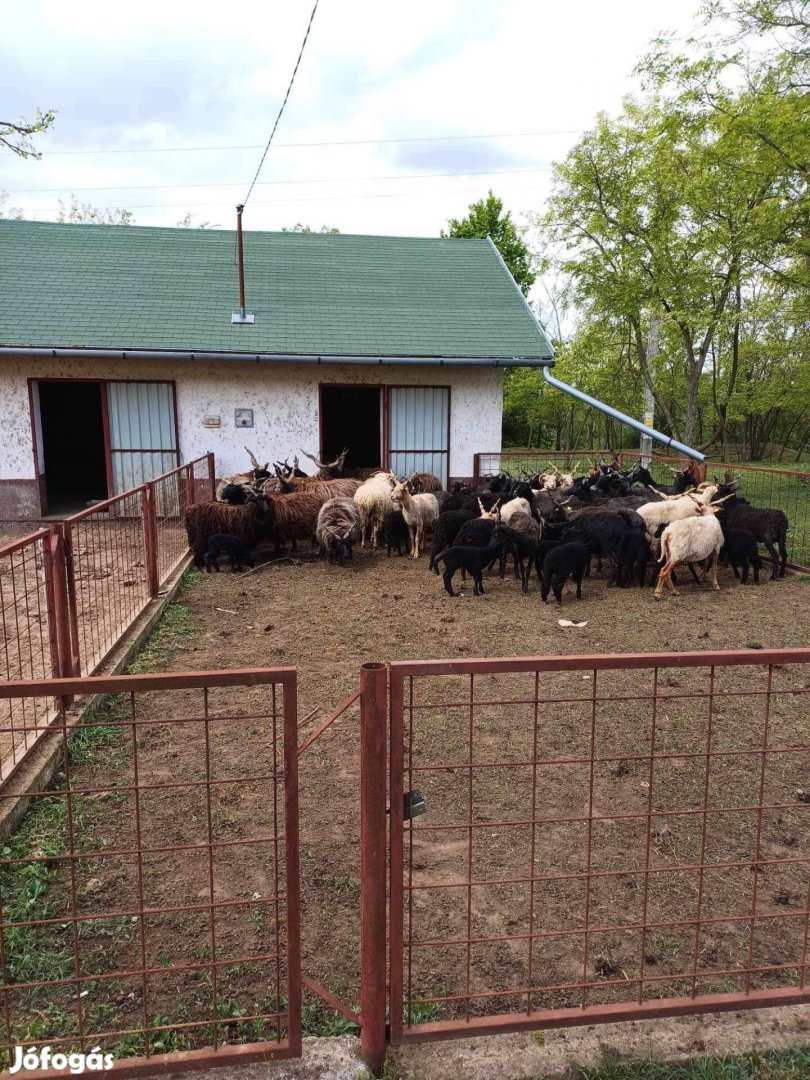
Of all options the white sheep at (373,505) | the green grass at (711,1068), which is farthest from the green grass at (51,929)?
the white sheep at (373,505)

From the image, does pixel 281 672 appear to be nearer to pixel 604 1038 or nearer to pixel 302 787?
pixel 604 1038

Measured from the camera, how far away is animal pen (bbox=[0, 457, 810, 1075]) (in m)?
2.33

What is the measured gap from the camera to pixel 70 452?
20.9 m

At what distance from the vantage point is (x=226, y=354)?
1310 centimetres

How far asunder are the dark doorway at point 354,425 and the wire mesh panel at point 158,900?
15607 mm

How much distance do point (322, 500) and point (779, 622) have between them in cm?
668

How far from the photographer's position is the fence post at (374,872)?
2.27m

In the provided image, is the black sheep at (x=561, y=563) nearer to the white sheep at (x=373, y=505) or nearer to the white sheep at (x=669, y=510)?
the white sheep at (x=669, y=510)

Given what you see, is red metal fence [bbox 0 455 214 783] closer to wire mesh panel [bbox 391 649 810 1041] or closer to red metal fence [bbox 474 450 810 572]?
wire mesh panel [bbox 391 649 810 1041]

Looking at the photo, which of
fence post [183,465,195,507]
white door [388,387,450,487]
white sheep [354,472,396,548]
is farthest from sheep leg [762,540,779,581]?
fence post [183,465,195,507]

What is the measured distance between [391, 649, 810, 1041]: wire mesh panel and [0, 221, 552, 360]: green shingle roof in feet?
32.2

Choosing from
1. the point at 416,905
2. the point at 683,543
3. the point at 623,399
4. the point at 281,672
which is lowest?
the point at 416,905

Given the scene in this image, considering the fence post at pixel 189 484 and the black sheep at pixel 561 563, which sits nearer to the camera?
the black sheep at pixel 561 563

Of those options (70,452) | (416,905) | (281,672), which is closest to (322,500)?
(416,905)
